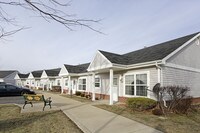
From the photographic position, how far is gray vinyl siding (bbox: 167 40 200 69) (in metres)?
14.3

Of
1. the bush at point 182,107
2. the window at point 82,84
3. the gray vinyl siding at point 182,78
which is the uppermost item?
the gray vinyl siding at point 182,78

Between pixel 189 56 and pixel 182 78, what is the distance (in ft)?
7.70

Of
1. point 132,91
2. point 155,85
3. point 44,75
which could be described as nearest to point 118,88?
point 132,91

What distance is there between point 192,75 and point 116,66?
7.05 m

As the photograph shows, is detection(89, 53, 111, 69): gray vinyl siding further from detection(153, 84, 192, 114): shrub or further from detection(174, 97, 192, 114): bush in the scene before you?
detection(174, 97, 192, 114): bush

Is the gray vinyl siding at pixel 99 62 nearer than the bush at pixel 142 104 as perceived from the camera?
No

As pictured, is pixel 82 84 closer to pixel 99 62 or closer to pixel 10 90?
pixel 10 90

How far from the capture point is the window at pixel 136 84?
1397 cm

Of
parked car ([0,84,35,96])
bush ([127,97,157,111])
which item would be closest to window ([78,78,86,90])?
parked car ([0,84,35,96])

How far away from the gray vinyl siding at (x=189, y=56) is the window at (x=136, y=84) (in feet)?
8.10

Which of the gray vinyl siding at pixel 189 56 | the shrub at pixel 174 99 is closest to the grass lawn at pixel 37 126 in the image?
the shrub at pixel 174 99

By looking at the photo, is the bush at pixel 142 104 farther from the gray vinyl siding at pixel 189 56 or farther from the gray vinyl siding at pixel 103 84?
the gray vinyl siding at pixel 103 84

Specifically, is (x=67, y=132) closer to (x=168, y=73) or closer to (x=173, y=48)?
(x=168, y=73)

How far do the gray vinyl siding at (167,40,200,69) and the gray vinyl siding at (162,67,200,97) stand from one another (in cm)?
65
